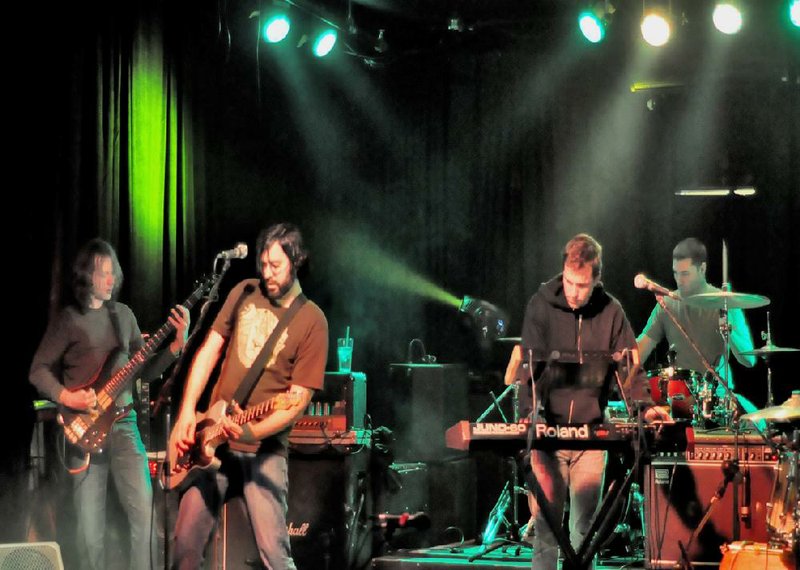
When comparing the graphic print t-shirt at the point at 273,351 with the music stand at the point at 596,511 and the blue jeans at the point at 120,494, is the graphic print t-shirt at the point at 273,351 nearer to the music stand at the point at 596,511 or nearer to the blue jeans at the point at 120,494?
the music stand at the point at 596,511

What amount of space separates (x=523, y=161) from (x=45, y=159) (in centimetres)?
497

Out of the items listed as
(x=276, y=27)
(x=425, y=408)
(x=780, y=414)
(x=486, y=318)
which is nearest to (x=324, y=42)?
(x=276, y=27)

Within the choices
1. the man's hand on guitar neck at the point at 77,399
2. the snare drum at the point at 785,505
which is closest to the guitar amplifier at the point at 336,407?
the man's hand on guitar neck at the point at 77,399

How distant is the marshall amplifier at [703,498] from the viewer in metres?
7.43

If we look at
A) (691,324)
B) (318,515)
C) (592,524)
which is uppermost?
(691,324)

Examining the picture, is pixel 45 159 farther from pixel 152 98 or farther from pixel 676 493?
pixel 676 493

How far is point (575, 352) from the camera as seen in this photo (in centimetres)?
550

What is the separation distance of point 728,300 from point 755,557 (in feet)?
5.98

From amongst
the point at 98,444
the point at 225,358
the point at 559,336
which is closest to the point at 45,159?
the point at 98,444

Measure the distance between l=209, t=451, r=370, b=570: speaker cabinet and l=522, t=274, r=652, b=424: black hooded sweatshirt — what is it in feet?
7.95

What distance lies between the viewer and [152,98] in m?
8.48

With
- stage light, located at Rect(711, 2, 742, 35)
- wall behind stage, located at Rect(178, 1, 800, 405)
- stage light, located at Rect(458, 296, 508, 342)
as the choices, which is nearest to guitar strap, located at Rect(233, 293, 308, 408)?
wall behind stage, located at Rect(178, 1, 800, 405)

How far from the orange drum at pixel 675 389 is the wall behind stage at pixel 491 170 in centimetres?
234

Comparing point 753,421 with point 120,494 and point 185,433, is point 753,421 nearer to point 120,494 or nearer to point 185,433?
point 185,433
